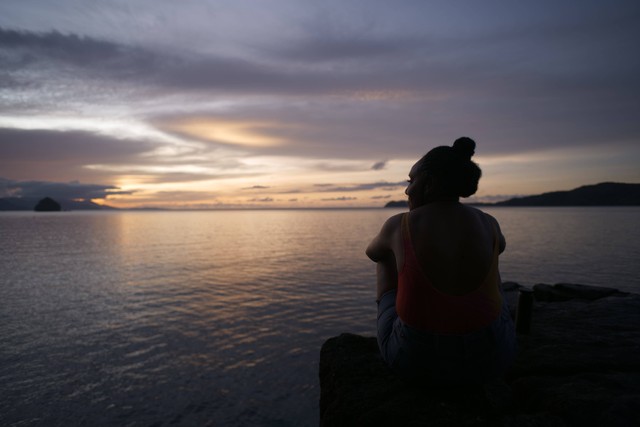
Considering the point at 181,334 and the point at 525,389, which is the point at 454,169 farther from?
the point at 181,334

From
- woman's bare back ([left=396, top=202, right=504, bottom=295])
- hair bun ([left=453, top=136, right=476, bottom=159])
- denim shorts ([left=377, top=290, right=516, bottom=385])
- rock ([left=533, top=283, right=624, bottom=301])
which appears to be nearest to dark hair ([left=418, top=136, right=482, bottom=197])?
hair bun ([left=453, top=136, right=476, bottom=159])

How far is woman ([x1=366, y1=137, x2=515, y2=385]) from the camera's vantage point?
3.38m

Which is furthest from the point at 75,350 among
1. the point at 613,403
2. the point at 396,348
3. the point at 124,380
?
the point at 613,403

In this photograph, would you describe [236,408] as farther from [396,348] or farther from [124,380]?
[396,348]

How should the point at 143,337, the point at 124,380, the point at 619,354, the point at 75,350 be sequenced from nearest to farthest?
the point at 619,354 < the point at 124,380 < the point at 75,350 < the point at 143,337

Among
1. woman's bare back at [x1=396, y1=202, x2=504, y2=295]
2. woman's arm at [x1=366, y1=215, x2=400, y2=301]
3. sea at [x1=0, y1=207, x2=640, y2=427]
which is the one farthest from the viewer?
sea at [x1=0, y1=207, x2=640, y2=427]

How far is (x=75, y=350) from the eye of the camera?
12.2 metres

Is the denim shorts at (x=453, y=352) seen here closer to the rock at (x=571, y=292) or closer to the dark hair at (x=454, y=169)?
the dark hair at (x=454, y=169)

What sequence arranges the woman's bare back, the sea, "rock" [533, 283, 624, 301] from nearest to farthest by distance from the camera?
the woman's bare back
the sea
"rock" [533, 283, 624, 301]

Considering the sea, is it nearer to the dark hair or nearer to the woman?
the woman

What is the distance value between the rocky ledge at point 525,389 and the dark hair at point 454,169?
2.33 meters

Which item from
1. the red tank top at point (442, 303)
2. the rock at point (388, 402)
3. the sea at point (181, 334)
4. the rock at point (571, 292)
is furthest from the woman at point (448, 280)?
the rock at point (571, 292)

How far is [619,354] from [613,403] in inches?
76.8

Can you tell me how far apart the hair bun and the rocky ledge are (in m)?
2.68
